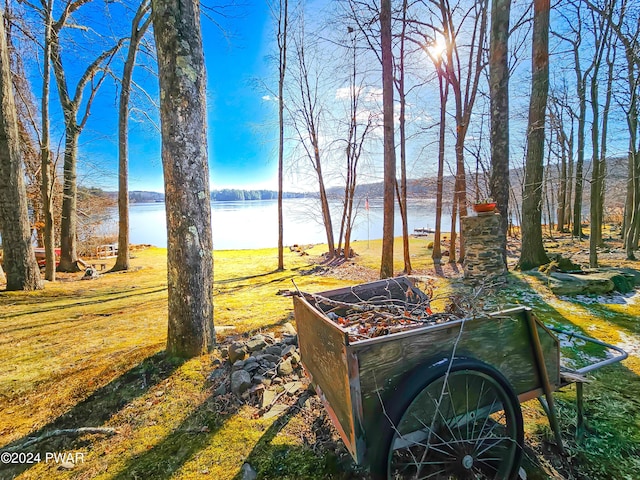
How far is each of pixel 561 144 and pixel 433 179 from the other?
1045 centimetres

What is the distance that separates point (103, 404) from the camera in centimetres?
209

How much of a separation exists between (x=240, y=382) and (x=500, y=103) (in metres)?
6.75

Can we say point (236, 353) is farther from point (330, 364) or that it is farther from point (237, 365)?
point (330, 364)

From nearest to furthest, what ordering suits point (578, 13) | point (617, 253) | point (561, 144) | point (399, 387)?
point (399, 387) → point (617, 253) → point (578, 13) → point (561, 144)

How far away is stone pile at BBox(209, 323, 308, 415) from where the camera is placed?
2207 millimetres

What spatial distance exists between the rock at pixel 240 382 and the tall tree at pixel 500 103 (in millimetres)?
5452

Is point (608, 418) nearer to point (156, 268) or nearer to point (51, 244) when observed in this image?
point (51, 244)

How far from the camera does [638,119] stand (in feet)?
26.9

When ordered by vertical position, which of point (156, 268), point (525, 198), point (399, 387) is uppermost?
point (525, 198)

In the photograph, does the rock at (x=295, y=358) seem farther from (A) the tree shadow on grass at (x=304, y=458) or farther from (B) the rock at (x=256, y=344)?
(A) the tree shadow on grass at (x=304, y=458)

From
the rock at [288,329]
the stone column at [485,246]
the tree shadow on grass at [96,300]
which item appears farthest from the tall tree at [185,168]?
the stone column at [485,246]

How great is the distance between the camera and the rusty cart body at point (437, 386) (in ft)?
3.85

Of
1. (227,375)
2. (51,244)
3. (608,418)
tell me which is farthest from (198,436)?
(51,244)

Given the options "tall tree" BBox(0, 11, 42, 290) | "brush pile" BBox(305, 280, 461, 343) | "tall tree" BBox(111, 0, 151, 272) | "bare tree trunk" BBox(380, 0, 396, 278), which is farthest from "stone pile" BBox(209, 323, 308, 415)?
"tall tree" BBox(111, 0, 151, 272)
